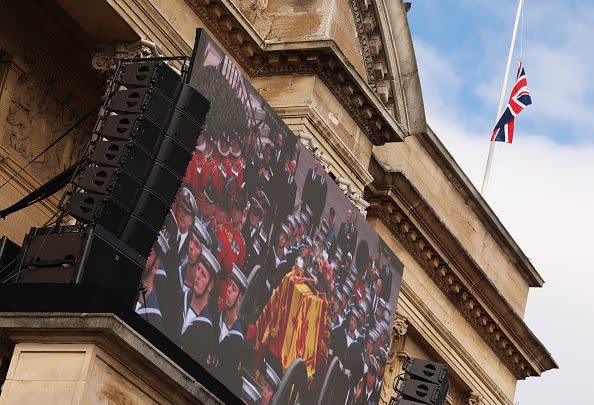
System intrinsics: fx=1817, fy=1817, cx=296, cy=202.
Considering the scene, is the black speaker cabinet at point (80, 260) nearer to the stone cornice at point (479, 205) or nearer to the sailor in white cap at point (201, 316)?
the sailor in white cap at point (201, 316)

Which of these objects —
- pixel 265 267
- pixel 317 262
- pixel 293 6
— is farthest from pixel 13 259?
pixel 293 6

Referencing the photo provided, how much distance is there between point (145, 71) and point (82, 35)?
16.2 feet

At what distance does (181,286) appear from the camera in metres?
24.7

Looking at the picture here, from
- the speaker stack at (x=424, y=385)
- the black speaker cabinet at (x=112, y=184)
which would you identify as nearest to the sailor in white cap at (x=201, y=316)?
the black speaker cabinet at (x=112, y=184)

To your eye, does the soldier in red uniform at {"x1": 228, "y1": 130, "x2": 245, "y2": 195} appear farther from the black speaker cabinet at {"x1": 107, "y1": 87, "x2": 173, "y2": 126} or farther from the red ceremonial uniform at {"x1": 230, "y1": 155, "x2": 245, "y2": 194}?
the black speaker cabinet at {"x1": 107, "y1": 87, "x2": 173, "y2": 126}

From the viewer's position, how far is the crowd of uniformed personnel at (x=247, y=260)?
24688mm

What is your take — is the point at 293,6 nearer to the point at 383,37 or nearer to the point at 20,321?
the point at 383,37

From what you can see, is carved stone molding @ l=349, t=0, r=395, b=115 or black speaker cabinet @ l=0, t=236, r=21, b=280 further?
carved stone molding @ l=349, t=0, r=395, b=115

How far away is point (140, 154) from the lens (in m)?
23.3

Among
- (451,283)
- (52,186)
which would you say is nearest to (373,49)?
(451,283)

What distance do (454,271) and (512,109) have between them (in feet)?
19.0

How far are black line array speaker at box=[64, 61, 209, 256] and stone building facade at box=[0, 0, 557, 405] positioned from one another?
2111mm

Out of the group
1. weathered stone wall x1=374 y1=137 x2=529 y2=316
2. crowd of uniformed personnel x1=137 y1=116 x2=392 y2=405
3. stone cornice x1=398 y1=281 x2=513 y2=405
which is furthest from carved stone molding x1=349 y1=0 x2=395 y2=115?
stone cornice x1=398 y1=281 x2=513 y2=405

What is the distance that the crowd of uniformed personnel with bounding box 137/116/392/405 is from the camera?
81.0 feet
